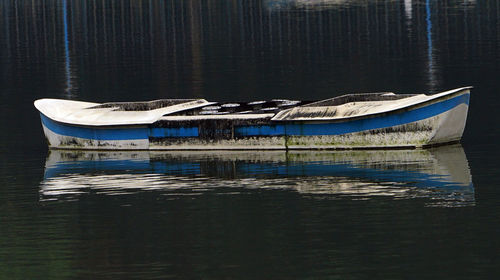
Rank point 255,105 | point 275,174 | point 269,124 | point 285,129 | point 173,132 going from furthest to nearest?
point 255,105 < point 173,132 < point 269,124 < point 285,129 < point 275,174

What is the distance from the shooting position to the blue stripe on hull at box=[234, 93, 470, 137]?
45.0 m

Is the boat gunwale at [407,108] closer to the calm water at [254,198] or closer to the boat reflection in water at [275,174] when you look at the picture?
the boat reflection in water at [275,174]

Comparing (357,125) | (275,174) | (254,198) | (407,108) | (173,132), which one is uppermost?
(407,108)

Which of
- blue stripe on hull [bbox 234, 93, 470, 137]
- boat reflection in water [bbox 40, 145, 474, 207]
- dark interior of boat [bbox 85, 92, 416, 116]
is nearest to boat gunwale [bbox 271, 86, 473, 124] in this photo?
blue stripe on hull [bbox 234, 93, 470, 137]

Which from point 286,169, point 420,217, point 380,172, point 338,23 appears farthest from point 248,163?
point 338,23

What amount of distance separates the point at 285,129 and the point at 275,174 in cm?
559

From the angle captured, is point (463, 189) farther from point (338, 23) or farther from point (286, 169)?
point (338, 23)

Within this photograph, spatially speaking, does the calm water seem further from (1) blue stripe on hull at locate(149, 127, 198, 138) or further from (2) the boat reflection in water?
(1) blue stripe on hull at locate(149, 127, 198, 138)

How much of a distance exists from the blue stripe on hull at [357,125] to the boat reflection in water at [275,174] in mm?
723

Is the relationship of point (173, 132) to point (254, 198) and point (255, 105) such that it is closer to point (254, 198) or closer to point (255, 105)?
point (255, 105)

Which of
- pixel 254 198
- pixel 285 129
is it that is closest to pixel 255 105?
pixel 285 129

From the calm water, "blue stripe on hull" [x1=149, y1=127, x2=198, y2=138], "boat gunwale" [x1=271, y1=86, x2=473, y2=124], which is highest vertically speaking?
"boat gunwale" [x1=271, y1=86, x2=473, y2=124]

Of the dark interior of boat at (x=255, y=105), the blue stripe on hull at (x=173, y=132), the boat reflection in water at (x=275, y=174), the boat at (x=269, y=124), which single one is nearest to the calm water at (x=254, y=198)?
the boat reflection in water at (x=275, y=174)

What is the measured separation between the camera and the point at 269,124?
4712cm
